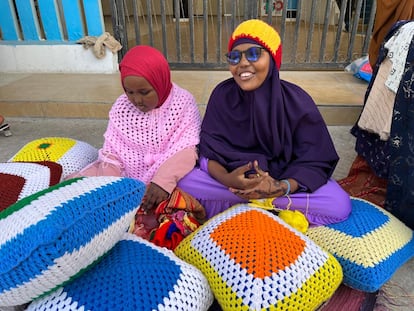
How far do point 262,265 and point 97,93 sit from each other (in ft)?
9.06

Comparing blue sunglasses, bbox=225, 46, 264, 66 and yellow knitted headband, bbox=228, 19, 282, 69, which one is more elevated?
yellow knitted headband, bbox=228, 19, 282, 69

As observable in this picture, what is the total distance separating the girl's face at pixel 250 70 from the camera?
5.29ft

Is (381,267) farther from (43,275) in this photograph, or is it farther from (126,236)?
(43,275)

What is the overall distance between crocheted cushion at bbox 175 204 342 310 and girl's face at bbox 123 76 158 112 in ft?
2.43

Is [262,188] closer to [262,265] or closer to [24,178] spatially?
[262,265]

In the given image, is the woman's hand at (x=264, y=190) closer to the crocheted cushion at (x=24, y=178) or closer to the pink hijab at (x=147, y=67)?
the pink hijab at (x=147, y=67)

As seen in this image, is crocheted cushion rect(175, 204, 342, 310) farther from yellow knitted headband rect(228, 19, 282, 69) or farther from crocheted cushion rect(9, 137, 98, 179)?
crocheted cushion rect(9, 137, 98, 179)

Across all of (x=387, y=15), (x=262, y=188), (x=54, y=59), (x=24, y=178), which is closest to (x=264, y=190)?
(x=262, y=188)

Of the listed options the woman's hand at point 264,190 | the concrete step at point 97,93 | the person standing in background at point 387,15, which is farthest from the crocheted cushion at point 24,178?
the person standing in background at point 387,15

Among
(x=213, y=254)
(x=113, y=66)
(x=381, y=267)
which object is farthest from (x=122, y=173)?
(x=113, y=66)

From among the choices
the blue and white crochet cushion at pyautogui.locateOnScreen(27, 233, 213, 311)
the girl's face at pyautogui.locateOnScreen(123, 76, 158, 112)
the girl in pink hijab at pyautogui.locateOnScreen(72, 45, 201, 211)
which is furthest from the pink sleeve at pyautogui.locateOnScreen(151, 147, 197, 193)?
the blue and white crochet cushion at pyautogui.locateOnScreen(27, 233, 213, 311)

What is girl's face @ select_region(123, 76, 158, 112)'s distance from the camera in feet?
5.54

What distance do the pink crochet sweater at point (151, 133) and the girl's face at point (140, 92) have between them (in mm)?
99

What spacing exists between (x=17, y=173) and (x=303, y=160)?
1297mm
